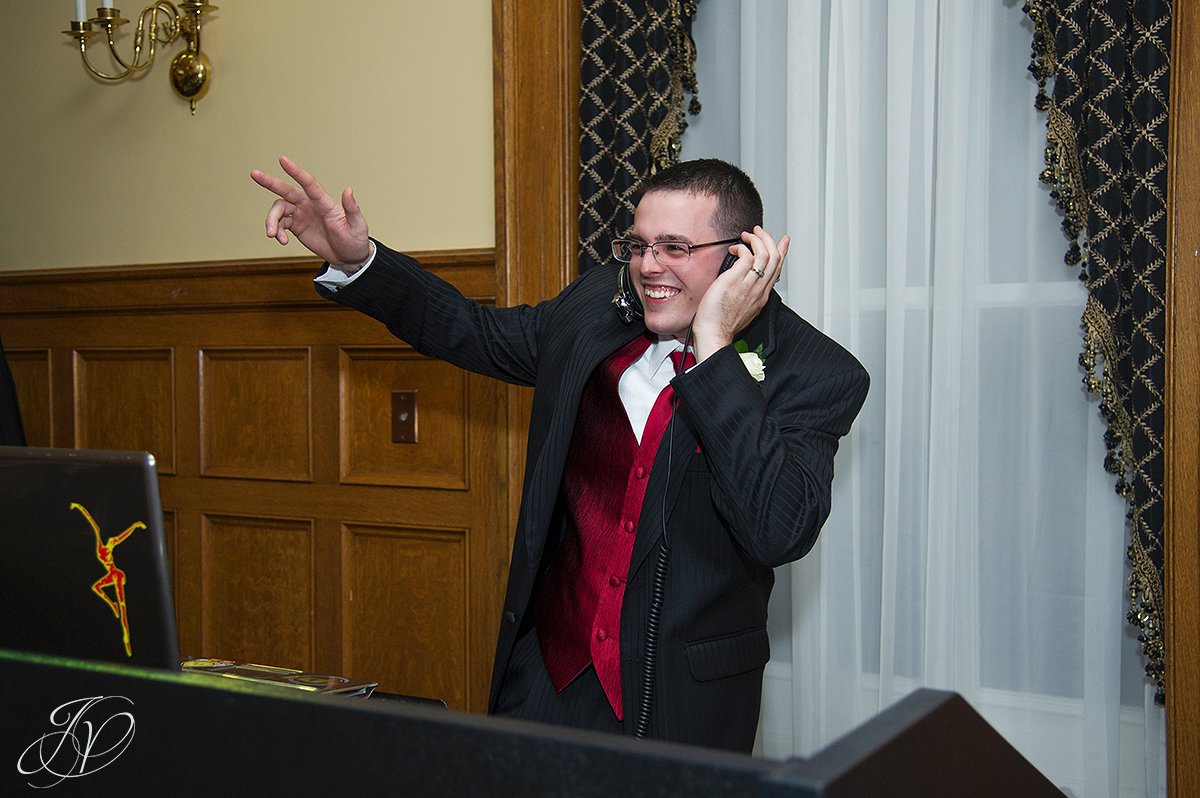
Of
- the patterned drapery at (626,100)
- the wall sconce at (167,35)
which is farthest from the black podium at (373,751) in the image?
the wall sconce at (167,35)

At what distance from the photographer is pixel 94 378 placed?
12.2 feet

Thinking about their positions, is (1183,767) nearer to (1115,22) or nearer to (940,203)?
(940,203)

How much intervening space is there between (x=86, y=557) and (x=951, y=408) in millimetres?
1994

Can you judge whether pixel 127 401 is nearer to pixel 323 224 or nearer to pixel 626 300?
pixel 323 224

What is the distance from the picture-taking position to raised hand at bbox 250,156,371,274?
216 centimetres

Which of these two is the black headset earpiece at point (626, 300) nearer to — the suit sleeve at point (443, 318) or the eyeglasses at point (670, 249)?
the eyeglasses at point (670, 249)

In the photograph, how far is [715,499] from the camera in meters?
1.92

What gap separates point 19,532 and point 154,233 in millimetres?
2681

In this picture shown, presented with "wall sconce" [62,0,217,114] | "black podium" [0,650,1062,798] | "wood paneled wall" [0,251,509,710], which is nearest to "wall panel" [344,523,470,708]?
"wood paneled wall" [0,251,509,710]

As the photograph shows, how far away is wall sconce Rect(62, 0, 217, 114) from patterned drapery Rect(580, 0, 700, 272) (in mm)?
1325

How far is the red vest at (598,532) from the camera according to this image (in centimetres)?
199

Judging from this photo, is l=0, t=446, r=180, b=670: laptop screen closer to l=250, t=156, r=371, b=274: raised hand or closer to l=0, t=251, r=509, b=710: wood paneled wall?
l=250, t=156, r=371, b=274: raised hand

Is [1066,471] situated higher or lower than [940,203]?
lower

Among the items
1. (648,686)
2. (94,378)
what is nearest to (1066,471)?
(648,686)
